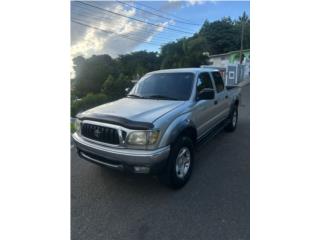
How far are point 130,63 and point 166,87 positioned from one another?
1062cm

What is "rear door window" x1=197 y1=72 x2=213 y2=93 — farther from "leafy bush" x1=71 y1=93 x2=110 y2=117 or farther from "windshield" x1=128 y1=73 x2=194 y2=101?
"leafy bush" x1=71 y1=93 x2=110 y2=117

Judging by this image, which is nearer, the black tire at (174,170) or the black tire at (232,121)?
the black tire at (174,170)

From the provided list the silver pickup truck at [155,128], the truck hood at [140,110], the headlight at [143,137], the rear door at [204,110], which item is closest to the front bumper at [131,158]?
the silver pickup truck at [155,128]

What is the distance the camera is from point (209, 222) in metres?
2.32

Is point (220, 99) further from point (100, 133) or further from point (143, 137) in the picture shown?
point (100, 133)

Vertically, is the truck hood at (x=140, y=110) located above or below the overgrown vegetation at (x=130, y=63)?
below

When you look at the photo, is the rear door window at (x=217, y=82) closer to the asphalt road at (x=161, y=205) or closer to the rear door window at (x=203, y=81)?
the rear door window at (x=203, y=81)

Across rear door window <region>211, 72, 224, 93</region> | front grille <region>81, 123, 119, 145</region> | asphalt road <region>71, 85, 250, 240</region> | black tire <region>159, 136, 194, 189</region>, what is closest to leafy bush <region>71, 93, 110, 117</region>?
asphalt road <region>71, 85, 250, 240</region>

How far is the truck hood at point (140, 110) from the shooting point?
104 inches

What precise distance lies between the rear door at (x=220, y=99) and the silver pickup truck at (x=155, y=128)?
0.33 meters

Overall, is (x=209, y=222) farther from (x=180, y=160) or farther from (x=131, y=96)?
(x=131, y=96)

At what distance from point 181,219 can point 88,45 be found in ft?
8.50
